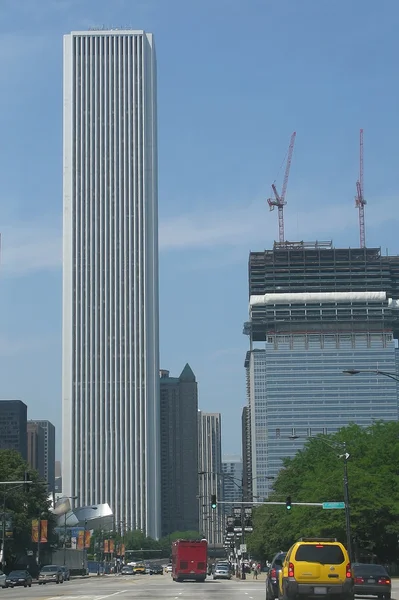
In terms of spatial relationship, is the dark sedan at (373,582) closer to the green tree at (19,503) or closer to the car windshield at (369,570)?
the car windshield at (369,570)

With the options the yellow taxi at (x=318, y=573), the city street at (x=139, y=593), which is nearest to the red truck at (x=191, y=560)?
the city street at (x=139, y=593)

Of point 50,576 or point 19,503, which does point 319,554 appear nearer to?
point 50,576

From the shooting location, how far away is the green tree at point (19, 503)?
10481 cm

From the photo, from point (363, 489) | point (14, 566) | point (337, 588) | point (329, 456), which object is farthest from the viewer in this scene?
point (14, 566)

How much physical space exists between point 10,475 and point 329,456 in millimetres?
33732

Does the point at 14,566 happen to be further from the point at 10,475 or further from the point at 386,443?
the point at 386,443

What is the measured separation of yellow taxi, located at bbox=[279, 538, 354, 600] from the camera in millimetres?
32781

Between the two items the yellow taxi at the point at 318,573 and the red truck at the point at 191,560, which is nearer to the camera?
the yellow taxi at the point at 318,573

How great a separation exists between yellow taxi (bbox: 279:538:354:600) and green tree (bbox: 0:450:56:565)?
2614 inches

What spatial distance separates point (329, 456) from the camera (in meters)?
103

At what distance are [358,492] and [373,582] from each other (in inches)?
1529

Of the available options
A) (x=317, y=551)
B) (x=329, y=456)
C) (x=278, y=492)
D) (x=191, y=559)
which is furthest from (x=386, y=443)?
(x=317, y=551)

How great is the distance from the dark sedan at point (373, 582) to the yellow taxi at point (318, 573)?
14.7 m

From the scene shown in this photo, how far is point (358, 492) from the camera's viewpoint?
8606cm
